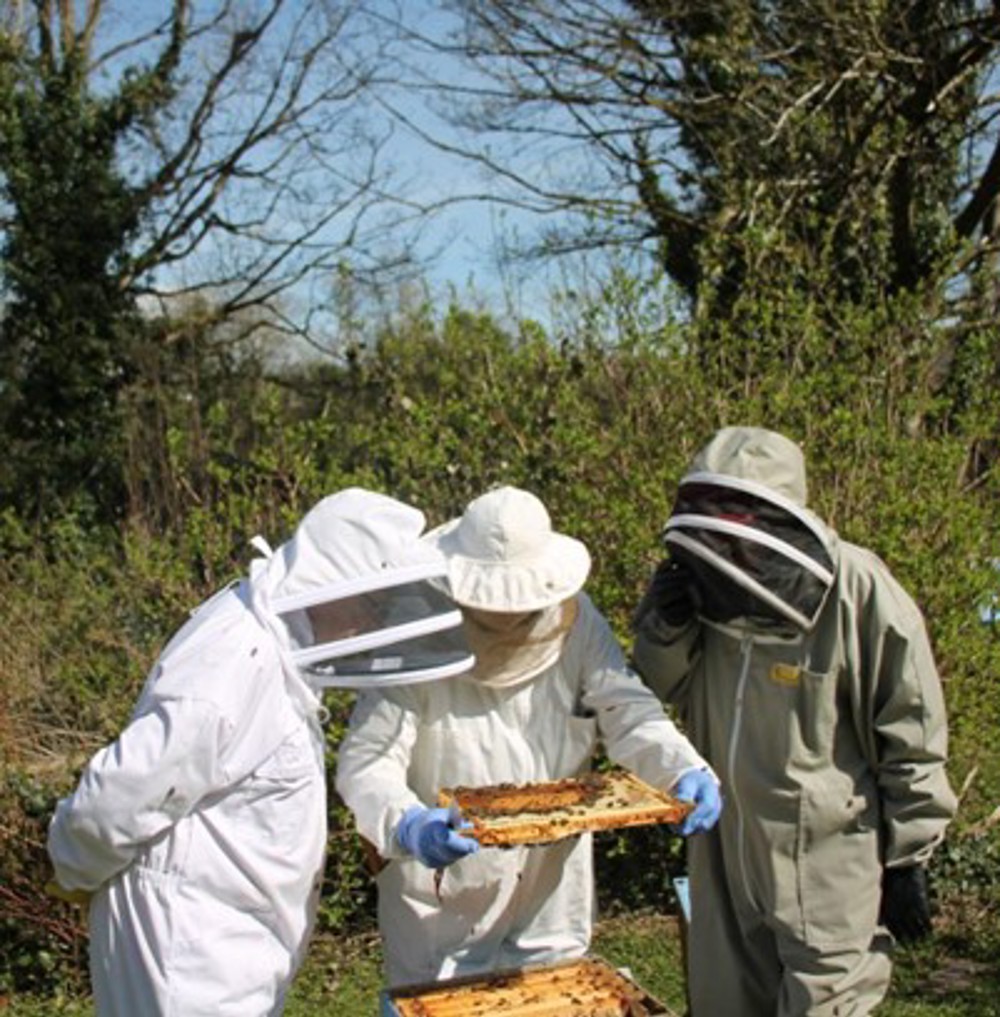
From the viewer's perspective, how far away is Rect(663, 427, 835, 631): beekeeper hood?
2898 millimetres

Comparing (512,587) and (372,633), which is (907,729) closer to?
(512,587)

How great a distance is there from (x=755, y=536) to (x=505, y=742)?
0.71 meters

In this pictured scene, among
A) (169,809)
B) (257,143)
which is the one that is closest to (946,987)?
(169,809)

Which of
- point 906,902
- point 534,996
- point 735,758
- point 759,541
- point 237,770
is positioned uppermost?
point 759,541

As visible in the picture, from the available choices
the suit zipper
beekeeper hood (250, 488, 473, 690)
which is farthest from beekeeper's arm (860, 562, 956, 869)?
beekeeper hood (250, 488, 473, 690)

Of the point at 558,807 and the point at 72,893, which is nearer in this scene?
the point at 72,893

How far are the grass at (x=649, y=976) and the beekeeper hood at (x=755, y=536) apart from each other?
2442mm

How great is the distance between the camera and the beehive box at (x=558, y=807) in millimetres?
2521

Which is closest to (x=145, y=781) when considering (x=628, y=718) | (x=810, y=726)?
(x=628, y=718)

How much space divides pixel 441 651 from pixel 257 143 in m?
16.9

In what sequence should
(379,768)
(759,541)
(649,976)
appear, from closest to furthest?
1. (379,768)
2. (759,541)
3. (649,976)

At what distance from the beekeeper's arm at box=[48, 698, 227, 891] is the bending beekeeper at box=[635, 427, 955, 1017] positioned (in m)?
1.19

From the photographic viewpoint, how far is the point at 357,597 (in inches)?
97.0

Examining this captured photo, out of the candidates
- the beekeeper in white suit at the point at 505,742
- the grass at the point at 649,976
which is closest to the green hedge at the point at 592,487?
the grass at the point at 649,976
